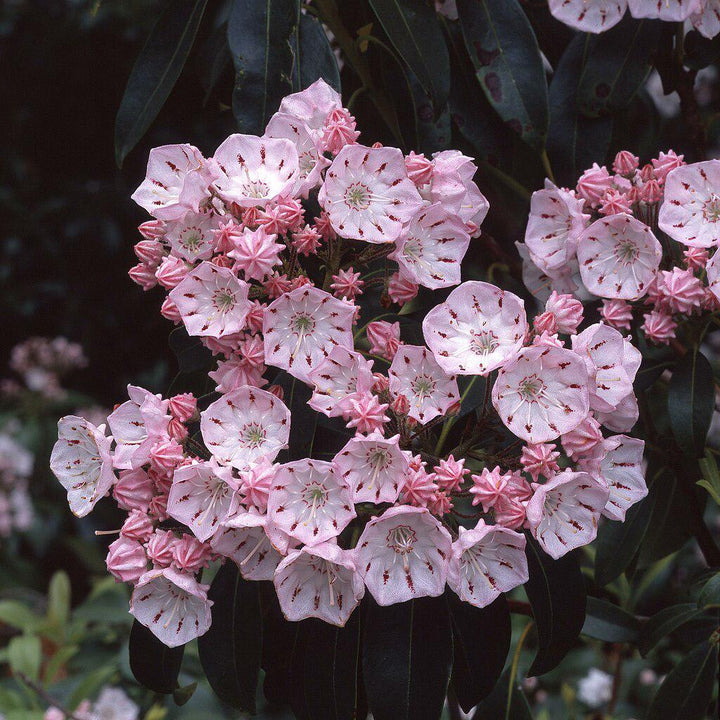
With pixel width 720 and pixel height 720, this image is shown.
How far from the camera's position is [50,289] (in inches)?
163

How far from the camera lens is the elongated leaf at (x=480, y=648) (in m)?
1.16

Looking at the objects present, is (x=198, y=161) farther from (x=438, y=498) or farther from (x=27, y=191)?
(x=27, y=191)

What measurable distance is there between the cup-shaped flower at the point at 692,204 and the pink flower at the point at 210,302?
1.98 ft

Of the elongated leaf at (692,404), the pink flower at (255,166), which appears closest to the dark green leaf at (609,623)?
the elongated leaf at (692,404)

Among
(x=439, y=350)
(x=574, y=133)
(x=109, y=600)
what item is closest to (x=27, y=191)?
(x=109, y=600)

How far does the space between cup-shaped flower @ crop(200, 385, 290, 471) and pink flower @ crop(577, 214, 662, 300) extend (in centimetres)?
51

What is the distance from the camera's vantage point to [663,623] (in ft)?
4.83

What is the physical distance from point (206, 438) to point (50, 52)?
A: 351cm

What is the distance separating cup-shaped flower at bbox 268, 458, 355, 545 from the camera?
0.99m

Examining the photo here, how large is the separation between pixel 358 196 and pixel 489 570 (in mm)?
484

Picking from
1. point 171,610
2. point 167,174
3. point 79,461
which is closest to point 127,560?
point 171,610

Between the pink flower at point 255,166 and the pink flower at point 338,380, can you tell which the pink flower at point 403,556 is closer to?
the pink flower at point 338,380

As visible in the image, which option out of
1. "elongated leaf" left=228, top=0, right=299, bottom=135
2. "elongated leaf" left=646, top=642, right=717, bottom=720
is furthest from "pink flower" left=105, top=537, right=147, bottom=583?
"elongated leaf" left=646, top=642, right=717, bottom=720

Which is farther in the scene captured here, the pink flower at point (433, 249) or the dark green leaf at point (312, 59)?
the dark green leaf at point (312, 59)
